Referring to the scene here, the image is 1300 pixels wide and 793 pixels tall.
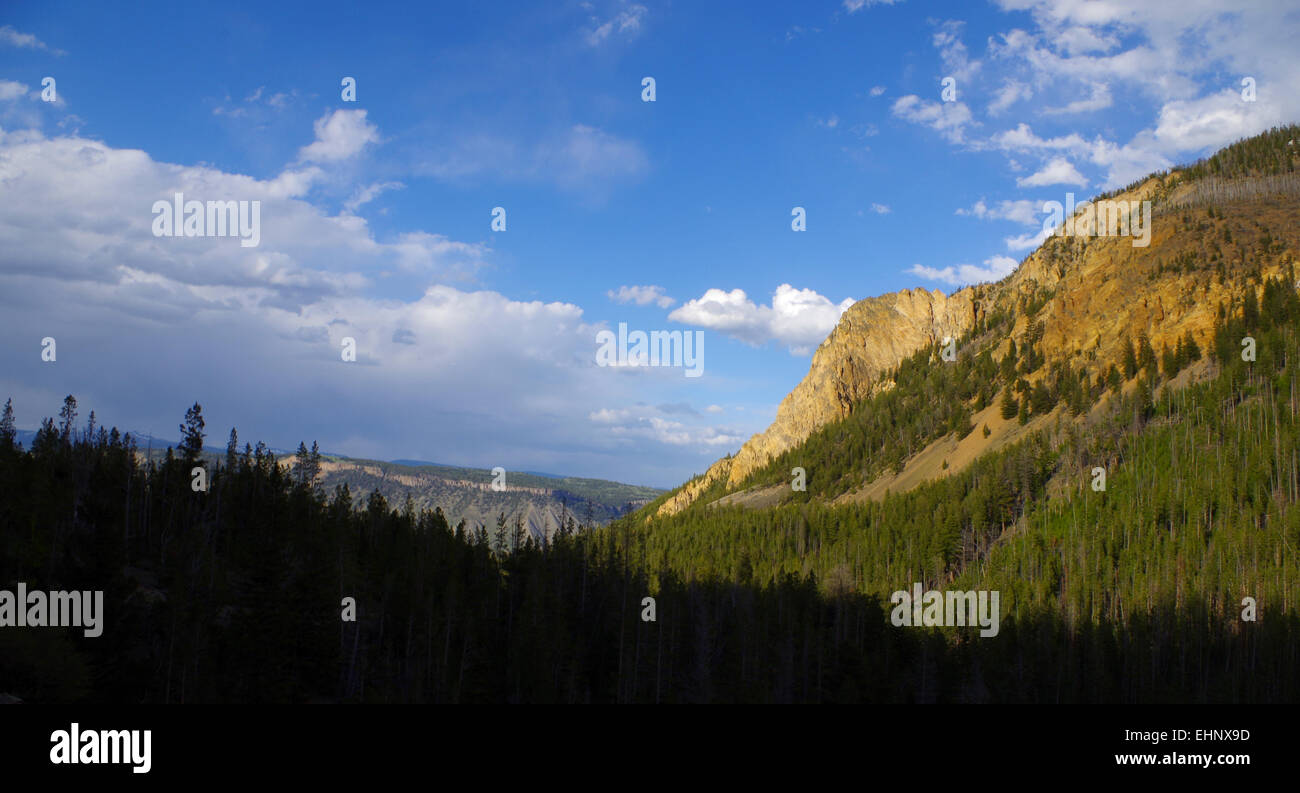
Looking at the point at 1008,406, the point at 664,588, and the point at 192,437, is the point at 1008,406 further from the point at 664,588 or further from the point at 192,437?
the point at 192,437

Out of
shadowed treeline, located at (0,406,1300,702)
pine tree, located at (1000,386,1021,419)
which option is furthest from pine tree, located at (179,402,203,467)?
pine tree, located at (1000,386,1021,419)

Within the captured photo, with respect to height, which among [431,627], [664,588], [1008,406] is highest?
[1008,406]

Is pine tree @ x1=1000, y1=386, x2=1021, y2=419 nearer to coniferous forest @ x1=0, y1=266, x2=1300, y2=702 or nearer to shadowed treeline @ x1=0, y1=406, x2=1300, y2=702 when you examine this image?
coniferous forest @ x1=0, y1=266, x2=1300, y2=702

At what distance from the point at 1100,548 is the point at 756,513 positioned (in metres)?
77.6

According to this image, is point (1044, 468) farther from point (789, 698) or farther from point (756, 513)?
point (789, 698)

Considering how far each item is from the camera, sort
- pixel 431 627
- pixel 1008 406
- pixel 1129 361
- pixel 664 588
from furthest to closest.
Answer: pixel 1008 406 < pixel 1129 361 < pixel 664 588 < pixel 431 627

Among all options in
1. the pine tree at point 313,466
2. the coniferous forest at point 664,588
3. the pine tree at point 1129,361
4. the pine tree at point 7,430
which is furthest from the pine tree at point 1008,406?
the pine tree at point 7,430

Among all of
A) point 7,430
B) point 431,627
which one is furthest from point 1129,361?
point 7,430

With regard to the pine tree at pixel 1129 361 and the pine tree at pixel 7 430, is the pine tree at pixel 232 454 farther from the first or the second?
the pine tree at pixel 1129 361

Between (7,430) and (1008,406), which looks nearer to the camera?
(7,430)

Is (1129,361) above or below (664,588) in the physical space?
above

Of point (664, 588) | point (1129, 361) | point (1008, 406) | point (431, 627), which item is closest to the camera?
point (431, 627)

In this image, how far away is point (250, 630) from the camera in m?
45.2
